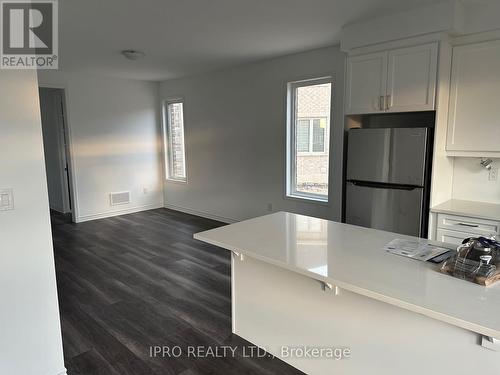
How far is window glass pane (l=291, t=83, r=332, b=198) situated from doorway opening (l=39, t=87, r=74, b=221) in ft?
13.5

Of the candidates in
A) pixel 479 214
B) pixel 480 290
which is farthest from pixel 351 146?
pixel 480 290

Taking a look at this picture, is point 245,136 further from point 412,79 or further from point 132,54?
point 412,79

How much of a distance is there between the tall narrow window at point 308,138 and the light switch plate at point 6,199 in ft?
11.2

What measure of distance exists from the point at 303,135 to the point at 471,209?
7.43ft

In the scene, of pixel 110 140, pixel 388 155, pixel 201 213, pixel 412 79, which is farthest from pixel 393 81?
pixel 110 140

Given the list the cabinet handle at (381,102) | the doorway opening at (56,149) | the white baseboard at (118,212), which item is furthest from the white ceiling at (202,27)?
the white baseboard at (118,212)

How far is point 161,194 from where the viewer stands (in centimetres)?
721

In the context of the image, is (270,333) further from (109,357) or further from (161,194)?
(161,194)

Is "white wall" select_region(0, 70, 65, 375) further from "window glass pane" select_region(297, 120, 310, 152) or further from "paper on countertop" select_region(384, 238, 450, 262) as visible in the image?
"window glass pane" select_region(297, 120, 310, 152)

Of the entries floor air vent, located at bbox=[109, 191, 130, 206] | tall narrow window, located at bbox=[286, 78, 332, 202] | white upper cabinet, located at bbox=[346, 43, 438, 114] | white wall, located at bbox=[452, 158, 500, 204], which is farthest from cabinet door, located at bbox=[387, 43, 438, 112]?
floor air vent, located at bbox=[109, 191, 130, 206]

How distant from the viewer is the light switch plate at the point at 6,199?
1.81 m

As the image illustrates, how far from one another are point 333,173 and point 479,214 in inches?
69.1

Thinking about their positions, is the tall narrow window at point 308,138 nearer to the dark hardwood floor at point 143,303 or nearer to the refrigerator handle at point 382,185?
the refrigerator handle at point 382,185

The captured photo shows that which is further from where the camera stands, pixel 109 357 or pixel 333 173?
pixel 333 173
